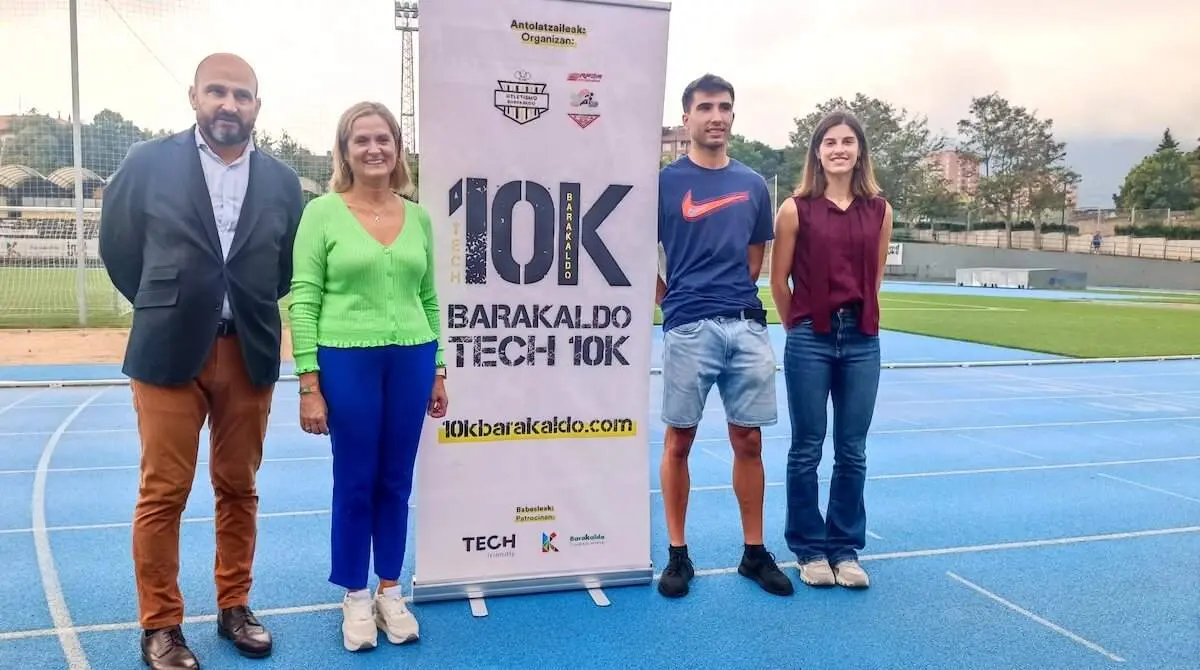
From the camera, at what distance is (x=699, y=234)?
3508 mm

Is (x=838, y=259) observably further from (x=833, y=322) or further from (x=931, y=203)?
(x=931, y=203)

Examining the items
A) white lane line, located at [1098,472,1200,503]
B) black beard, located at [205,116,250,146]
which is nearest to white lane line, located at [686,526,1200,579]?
white lane line, located at [1098,472,1200,503]

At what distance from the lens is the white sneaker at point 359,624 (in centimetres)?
301

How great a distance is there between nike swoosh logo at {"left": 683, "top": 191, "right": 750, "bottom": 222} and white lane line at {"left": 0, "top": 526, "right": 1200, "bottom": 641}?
1591 mm

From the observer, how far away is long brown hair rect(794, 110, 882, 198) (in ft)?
11.8

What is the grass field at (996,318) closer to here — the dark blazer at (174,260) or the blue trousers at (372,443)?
the blue trousers at (372,443)

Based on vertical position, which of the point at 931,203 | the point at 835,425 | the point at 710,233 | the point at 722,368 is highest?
the point at 931,203

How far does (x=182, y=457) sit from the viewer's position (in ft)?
9.18

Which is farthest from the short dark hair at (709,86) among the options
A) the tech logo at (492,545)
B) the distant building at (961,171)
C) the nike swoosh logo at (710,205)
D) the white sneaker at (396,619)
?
the distant building at (961,171)

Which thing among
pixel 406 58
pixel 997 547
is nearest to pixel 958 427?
pixel 997 547

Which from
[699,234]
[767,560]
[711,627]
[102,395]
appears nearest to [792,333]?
[699,234]

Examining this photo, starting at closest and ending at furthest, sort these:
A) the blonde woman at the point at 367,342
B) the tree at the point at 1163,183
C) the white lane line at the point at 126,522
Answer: the blonde woman at the point at 367,342 → the white lane line at the point at 126,522 → the tree at the point at 1163,183

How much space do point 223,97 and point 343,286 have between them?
2.38 feet

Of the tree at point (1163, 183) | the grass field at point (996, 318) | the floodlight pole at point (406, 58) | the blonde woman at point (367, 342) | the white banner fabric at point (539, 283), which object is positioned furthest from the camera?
the tree at point (1163, 183)
